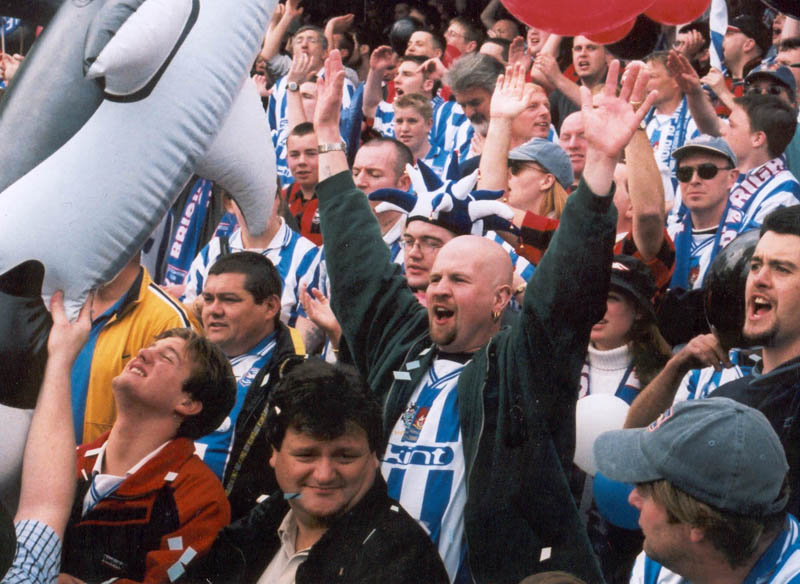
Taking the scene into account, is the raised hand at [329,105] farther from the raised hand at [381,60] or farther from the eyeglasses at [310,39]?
the eyeglasses at [310,39]

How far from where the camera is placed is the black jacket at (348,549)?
2.40 meters

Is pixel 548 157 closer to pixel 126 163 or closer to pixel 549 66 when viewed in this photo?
pixel 549 66

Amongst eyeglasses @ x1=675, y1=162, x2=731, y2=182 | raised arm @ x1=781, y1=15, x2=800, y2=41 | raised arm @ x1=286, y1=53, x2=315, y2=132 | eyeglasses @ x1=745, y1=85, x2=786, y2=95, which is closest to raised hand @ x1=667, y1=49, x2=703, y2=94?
eyeglasses @ x1=675, y1=162, x2=731, y2=182

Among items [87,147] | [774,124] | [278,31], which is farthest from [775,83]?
[87,147]

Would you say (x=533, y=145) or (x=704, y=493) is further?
(x=533, y=145)

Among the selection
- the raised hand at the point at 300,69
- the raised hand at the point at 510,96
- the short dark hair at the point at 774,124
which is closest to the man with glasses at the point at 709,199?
the short dark hair at the point at 774,124

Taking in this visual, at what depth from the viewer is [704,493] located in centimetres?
196

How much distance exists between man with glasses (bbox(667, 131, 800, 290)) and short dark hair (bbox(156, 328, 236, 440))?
1.76m

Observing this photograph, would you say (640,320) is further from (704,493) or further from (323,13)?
(323,13)

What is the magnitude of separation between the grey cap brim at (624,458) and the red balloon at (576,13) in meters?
1.31

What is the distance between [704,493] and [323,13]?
A: 26.4 ft

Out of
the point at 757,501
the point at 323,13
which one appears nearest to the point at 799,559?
A: the point at 757,501

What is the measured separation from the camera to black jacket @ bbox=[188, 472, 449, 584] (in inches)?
94.3

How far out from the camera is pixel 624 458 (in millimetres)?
2121
